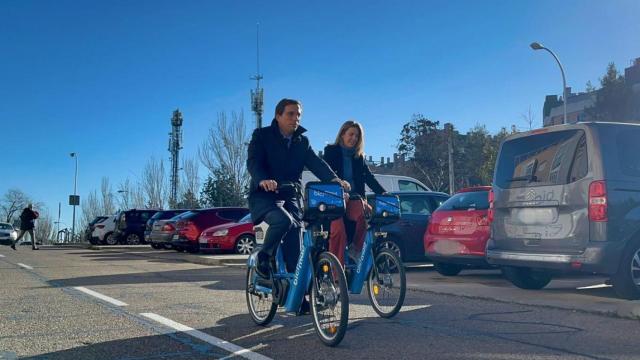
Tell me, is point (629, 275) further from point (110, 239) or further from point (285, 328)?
point (110, 239)

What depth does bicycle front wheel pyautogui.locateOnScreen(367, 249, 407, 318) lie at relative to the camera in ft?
18.9

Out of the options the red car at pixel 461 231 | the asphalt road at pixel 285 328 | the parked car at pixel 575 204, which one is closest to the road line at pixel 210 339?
the asphalt road at pixel 285 328

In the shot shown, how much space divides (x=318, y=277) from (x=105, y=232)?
86.0ft

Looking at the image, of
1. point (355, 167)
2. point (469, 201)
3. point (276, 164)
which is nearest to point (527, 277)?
point (469, 201)

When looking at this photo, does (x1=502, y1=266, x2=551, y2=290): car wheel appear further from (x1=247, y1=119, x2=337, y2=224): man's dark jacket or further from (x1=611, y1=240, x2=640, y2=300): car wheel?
(x1=247, y1=119, x2=337, y2=224): man's dark jacket

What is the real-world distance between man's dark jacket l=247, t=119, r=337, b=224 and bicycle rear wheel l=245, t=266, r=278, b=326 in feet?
2.32

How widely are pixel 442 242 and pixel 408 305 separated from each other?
2903 mm

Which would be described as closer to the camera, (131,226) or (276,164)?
(276,164)

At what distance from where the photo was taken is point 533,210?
7348 mm

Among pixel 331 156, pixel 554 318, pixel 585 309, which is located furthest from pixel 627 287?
pixel 331 156

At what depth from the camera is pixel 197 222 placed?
63.4 feet

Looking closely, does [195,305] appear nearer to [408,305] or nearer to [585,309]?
[408,305]

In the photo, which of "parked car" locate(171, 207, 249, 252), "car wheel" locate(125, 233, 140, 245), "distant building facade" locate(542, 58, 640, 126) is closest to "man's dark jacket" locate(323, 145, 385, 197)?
"parked car" locate(171, 207, 249, 252)

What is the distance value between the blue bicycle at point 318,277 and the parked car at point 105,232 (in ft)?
83.4
